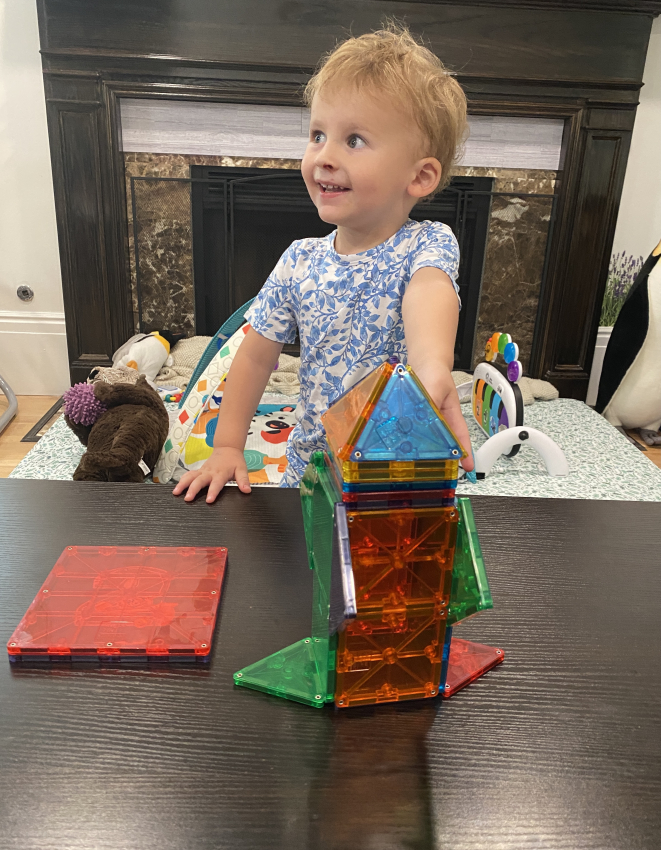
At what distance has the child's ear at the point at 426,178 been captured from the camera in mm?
763

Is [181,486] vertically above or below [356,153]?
below

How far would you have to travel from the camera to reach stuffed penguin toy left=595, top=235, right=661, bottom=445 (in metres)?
2.51

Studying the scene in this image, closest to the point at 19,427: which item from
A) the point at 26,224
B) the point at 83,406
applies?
the point at 26,224

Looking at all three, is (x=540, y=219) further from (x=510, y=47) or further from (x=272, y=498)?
(x=272, y=498)

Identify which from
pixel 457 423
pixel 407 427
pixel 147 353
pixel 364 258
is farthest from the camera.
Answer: pixel 147 353

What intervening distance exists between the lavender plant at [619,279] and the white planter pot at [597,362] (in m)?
0.07

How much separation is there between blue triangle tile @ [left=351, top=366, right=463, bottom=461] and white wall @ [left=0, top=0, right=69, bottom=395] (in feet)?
8.94

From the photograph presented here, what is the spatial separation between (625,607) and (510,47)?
247 centimetres

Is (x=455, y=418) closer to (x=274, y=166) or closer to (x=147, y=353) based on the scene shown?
(x=147, y=353)

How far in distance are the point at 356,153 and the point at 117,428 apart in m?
1.10

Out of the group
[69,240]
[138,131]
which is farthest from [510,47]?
[69,240]

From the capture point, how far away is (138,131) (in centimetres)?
255

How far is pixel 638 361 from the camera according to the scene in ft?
8.43

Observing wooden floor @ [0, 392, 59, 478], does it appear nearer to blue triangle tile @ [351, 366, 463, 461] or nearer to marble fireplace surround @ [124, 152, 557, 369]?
marble fireplace surround @ [124, 152, 557, 369]
